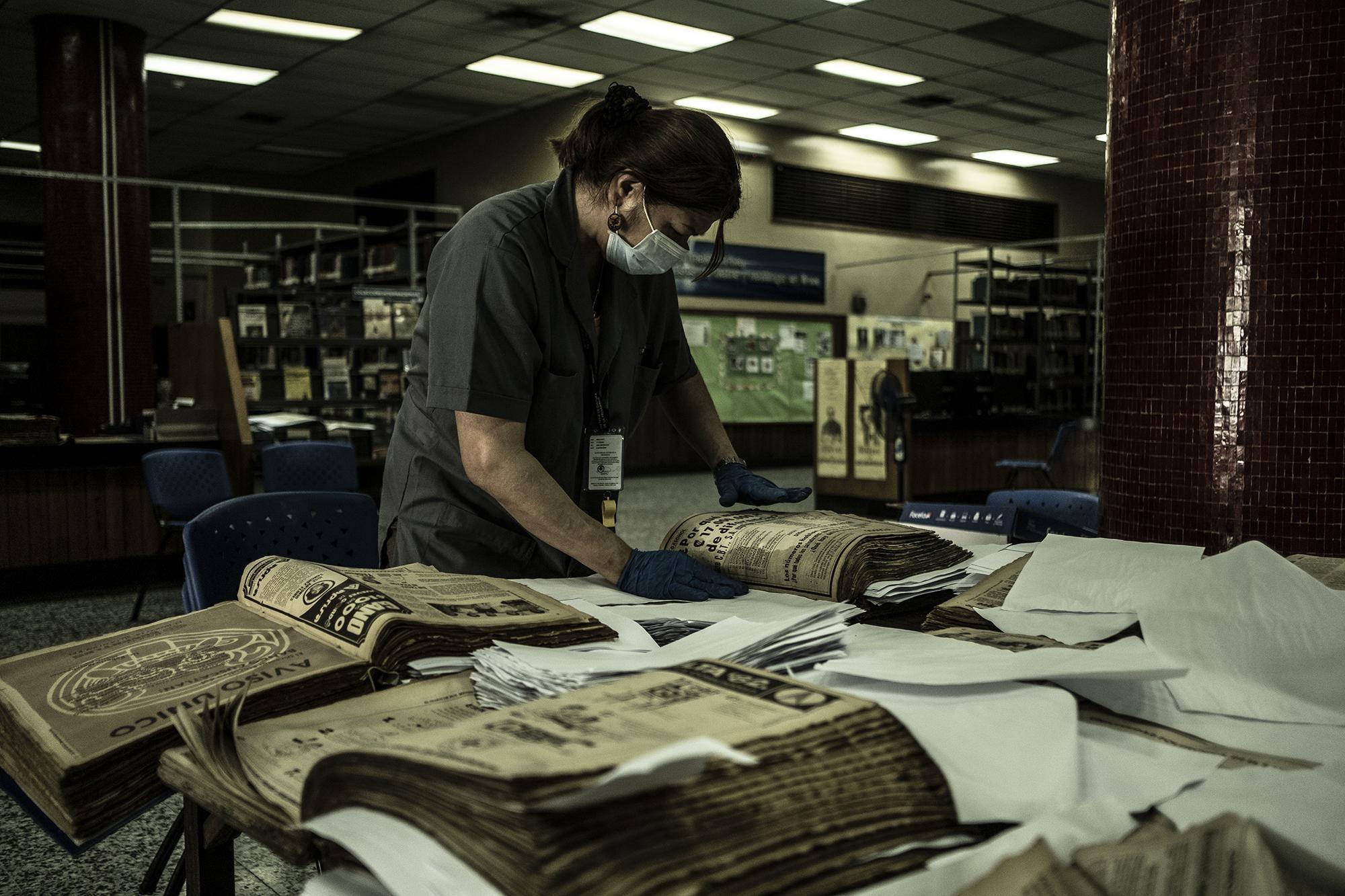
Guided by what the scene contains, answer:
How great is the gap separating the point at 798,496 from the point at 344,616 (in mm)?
1007

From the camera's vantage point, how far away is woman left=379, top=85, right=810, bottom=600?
155 centimetres

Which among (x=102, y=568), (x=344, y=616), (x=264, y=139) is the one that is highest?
(x=264, y=139)

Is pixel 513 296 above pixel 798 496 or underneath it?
above

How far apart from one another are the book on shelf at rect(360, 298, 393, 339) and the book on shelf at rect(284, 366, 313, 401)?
541 millimetres

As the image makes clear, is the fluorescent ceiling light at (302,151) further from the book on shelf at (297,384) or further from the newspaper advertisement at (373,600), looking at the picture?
the newspaper advertisement at (373,600)

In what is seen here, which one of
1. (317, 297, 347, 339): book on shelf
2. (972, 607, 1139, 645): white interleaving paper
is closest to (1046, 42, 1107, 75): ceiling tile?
(317, 297, 347, 339): book on shelf

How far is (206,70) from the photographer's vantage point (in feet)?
30.2

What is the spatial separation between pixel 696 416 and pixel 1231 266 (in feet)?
4.03

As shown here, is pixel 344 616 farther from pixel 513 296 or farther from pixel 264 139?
pixel 264 139

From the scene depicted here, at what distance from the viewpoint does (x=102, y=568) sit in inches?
219

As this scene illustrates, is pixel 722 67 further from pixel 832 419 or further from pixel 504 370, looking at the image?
pixel 504 370


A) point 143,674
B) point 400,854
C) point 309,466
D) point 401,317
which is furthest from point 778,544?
point 401,317

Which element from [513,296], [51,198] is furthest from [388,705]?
[51,198]

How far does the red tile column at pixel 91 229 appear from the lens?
7465 mm
